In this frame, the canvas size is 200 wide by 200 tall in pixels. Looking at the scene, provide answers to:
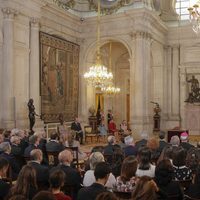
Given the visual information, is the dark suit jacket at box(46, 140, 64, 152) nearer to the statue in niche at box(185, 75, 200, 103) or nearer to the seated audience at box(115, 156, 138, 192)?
the seated audience at box(115, 156, 138, 192)

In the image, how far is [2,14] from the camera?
13844 millimetres

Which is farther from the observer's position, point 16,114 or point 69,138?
point 16,114

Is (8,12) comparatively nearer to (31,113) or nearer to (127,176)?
(31,113)

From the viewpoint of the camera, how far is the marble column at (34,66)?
15.3 meters

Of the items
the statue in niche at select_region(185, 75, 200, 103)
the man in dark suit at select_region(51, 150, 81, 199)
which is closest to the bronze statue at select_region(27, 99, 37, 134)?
the man in dark suit at select_region(51, 150, 81, 199)

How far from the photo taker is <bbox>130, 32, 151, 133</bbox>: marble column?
18.7 metres

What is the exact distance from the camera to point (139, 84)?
18.9m

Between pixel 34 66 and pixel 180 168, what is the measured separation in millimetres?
10988

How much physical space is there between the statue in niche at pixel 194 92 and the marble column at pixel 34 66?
348 inches

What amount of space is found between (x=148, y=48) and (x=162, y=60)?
2.84m

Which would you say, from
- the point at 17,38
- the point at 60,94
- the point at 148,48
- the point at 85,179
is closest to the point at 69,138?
the point at 85,179

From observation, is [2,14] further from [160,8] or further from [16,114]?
[160,8]

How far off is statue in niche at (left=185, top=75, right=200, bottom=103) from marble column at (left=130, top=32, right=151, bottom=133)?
8.98 ft

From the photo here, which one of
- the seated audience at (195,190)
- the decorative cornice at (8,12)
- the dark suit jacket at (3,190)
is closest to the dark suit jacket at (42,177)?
the dark suit jacket at (3,190)
